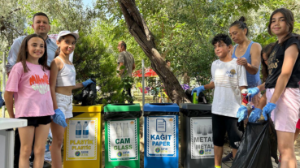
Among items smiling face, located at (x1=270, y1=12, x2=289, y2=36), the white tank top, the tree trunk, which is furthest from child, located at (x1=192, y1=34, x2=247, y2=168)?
the tree trunk

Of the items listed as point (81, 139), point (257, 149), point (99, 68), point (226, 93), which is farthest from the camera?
point (99, 68)

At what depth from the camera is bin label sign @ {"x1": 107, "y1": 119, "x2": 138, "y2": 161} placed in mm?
3332

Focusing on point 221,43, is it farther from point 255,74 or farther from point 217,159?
point 217,159

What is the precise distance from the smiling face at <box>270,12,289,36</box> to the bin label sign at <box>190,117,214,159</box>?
1.53 m

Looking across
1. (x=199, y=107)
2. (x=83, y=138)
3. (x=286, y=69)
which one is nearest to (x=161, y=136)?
(x=199, y=107)

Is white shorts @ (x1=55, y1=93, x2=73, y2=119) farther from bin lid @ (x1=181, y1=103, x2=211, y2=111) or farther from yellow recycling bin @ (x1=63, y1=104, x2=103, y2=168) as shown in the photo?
bin lid @ (x1=181, y1=103, x2=211, y2=111)

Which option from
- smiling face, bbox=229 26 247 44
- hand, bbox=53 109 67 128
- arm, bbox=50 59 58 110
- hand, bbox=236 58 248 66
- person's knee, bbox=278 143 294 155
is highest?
smiling face, bbox=229 26 247 44

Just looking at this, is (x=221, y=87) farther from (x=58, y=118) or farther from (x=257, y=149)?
(x=58, y=118)

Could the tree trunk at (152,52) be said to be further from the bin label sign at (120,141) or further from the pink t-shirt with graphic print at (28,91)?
the pink t-shirt with graphic print at (28,91)

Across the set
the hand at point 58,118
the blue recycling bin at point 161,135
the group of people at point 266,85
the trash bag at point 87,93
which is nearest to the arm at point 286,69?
the group of people at point 266,85

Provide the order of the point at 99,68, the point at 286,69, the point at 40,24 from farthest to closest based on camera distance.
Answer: the point at 99,68, the point at 40,24, the point at 286,69

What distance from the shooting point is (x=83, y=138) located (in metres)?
3.33

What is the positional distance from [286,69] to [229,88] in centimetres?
70

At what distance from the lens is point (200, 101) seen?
3.71m
